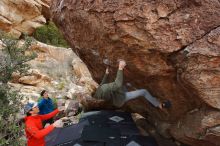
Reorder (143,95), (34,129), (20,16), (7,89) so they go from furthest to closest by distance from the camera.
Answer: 1. (20,16)
2. (143,95)
3. (34,129)
4. (7,89)

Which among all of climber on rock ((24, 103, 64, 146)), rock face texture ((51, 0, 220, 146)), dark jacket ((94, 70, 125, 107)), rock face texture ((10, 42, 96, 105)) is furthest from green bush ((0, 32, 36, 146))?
rock face texture ((10, 42, 96, 105))

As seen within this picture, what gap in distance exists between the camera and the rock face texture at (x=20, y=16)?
23938 millimetres

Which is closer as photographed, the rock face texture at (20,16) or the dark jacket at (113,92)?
the dark jacket at (113,92)

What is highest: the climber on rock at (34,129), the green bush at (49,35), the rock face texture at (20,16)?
the rock face texture at (20,16)

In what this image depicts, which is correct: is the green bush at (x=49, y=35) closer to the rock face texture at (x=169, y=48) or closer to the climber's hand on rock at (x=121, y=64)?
the rock face texture at (x=169, y=48)

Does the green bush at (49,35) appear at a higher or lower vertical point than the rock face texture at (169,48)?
higher

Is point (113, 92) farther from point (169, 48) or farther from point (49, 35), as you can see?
point (49, 35)

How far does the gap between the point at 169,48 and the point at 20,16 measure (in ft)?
61.2

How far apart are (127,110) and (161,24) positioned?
178 inches

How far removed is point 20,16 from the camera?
82.6 feet

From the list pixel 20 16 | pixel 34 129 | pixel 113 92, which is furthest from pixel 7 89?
pixel 20 16

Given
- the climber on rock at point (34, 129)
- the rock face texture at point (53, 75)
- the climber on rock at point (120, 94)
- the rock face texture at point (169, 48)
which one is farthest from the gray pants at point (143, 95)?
the rock face texture at point (53, 75)

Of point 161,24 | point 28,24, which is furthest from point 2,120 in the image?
point 28,24

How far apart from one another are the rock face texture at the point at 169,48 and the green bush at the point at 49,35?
52.8ft
